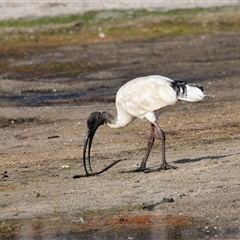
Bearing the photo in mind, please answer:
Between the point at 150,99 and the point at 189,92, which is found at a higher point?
the point at 189,92

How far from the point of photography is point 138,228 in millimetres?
9898

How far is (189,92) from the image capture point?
1233 centimetres

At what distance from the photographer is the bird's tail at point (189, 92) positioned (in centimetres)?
1230

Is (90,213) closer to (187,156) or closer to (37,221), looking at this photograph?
(37,221)

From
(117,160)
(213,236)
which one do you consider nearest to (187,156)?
(117,160)

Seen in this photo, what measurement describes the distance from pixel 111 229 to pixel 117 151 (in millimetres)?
4423

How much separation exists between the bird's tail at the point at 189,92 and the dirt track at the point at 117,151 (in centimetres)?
76

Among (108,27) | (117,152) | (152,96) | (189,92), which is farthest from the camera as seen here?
(108,27)

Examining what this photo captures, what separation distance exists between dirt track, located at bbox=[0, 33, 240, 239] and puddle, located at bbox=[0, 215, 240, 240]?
74 millimetres

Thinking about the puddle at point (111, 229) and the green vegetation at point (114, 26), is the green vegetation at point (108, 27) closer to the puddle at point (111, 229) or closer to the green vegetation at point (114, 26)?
the green vegetation at point (114, 26)

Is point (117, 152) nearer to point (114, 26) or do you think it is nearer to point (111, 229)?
point (111, 229)

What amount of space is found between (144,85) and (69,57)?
52.8 feet

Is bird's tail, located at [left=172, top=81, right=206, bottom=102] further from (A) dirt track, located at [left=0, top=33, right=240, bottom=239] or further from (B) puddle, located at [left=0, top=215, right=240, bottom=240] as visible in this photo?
(B) puddle, located at [left=0, top=215, right=240, bottom=240]

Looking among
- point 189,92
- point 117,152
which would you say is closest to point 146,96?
point 189,92
